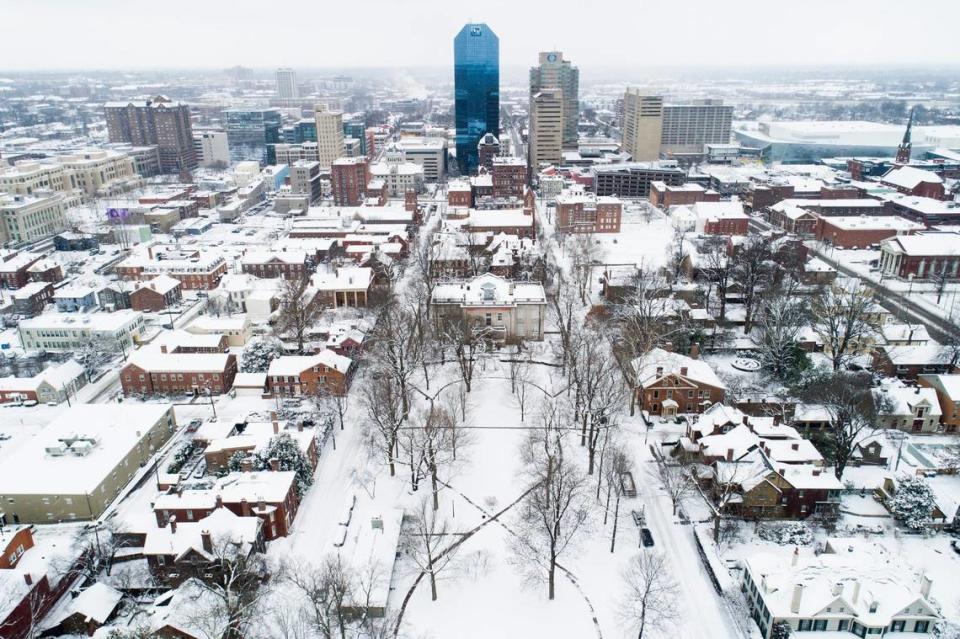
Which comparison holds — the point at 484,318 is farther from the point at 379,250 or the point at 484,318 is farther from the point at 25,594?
the point at 25,594

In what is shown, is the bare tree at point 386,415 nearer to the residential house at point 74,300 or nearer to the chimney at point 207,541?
the chimney at point 207,541

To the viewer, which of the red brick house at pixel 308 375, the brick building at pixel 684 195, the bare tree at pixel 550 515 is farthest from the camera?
the brick building at pixel 684 195

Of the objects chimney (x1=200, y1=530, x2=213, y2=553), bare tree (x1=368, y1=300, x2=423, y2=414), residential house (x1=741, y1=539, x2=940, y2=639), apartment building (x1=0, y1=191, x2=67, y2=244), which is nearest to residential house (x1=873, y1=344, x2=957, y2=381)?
residential house (x1=741, y1=539, x2=940, y2=639)

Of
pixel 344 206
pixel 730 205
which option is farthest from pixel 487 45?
pixel 730 205

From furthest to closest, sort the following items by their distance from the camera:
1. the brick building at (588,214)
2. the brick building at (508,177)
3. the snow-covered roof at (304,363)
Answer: the brick building at (508,177) < the brick building at (588,214) < the snow-covered roof at (304,363)

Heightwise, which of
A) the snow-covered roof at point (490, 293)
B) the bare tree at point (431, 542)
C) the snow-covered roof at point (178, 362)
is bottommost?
the bare tree at point (431, 542)

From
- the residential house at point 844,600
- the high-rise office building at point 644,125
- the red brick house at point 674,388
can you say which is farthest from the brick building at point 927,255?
the high-rise office building at point 644,125

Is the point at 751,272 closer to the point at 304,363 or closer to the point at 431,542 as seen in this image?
the point at 304,363

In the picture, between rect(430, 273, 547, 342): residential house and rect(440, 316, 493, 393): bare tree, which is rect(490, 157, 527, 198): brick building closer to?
rect(430, 273, 547, 342): residential house
